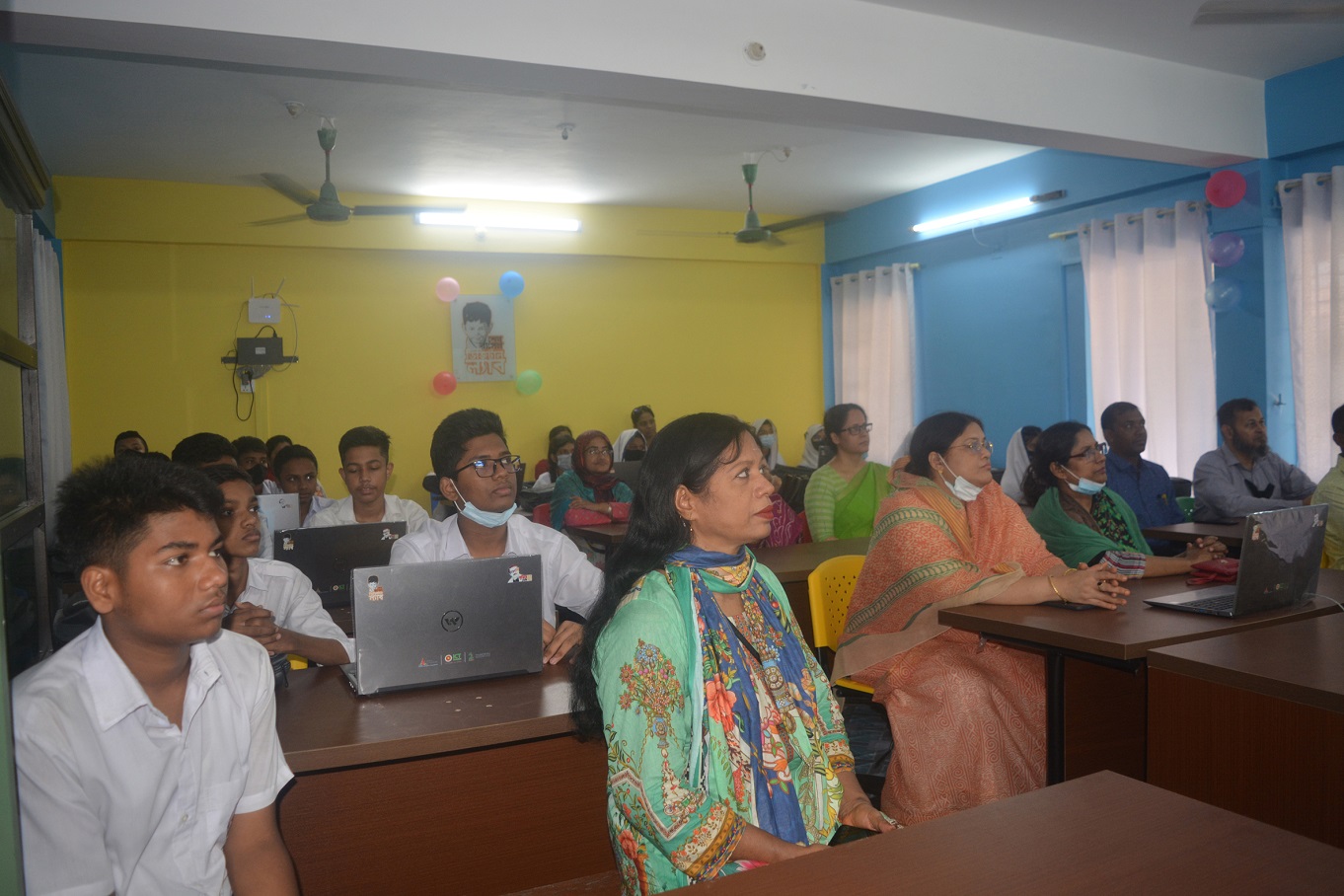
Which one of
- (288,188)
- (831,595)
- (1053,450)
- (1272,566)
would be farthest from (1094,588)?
(288,188)

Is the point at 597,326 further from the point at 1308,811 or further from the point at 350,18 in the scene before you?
the point at 1308,811

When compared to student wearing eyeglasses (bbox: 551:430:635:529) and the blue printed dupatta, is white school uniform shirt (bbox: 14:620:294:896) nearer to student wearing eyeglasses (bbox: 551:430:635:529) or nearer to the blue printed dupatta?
the blue printed dupatta

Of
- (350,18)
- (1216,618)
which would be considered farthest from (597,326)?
(1216,618)

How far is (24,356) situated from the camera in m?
1.69

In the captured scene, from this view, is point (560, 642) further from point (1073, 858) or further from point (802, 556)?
point (802, 556)

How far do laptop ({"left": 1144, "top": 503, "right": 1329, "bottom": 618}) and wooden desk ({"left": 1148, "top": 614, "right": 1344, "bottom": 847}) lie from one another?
0.24 m

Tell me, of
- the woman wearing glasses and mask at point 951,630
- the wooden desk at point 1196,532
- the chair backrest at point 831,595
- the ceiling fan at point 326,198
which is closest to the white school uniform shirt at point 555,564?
the chair backrest at point 831,595

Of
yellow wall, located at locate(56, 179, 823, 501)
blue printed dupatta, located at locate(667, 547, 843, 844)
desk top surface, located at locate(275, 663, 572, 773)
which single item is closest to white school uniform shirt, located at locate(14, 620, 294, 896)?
desk top surface, located at locate(275, 663, 572, 773)

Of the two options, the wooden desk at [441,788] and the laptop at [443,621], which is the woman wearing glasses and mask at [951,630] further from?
the laptop at [443,621]

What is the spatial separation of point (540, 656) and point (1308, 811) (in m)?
1.55

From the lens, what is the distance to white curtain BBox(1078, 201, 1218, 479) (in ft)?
20.1

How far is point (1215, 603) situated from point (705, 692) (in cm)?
175

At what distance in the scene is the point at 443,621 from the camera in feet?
6.59

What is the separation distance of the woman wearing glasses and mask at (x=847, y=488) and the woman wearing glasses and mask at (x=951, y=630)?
1.62 meters
